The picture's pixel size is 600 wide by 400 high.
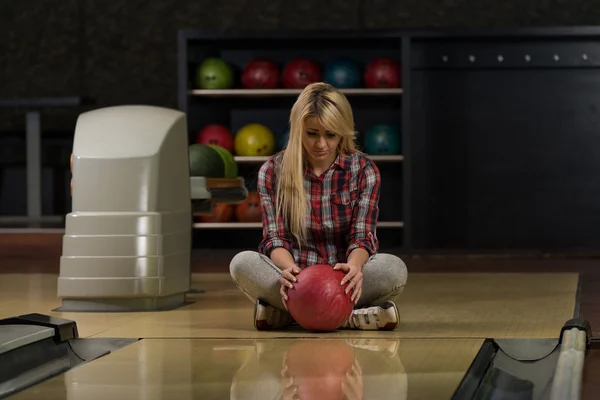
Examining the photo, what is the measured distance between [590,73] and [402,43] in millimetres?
1403

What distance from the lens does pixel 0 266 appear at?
6.63 m

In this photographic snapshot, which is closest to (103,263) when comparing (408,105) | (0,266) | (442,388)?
(442,388)

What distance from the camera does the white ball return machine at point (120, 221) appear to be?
396cm

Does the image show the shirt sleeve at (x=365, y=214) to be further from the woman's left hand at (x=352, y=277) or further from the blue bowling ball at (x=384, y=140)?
the blue bowling ball at (x=384, y=140)

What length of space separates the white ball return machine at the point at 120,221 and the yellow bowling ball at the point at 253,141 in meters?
3.60

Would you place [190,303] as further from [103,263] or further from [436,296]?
[436,296]

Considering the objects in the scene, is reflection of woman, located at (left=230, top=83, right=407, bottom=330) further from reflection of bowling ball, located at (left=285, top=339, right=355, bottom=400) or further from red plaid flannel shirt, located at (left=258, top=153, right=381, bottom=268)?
reflection of bowling ball, located at (left=285, top=339, right=355, bottom=400)

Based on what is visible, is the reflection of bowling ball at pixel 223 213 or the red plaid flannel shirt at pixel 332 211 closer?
the red plaid flannel shirt at pixel 332 211

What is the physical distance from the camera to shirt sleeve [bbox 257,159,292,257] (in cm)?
344

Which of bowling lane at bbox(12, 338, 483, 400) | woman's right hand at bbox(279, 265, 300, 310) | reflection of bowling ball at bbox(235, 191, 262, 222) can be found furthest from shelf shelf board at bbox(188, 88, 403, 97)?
bowling lane at bbox(12, 338, 483, 400)

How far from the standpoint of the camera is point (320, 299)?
10.3ft

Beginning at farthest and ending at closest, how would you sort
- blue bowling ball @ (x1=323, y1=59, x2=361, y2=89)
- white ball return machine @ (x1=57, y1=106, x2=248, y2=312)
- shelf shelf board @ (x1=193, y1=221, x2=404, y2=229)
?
blue bowling ball @ (x1=323, y1=59, x2=361, y2=89)
shelf shelf board @ (x1=193, y1=221, x2=404, y2=229)
white ball return machine @ (x1=57, y1=106, x2=248, y2=312)

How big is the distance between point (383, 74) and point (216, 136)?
123 centimetres

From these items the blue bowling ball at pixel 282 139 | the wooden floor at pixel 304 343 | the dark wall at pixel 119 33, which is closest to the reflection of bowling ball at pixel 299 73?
the blue bowling ball at pixel 282 139
